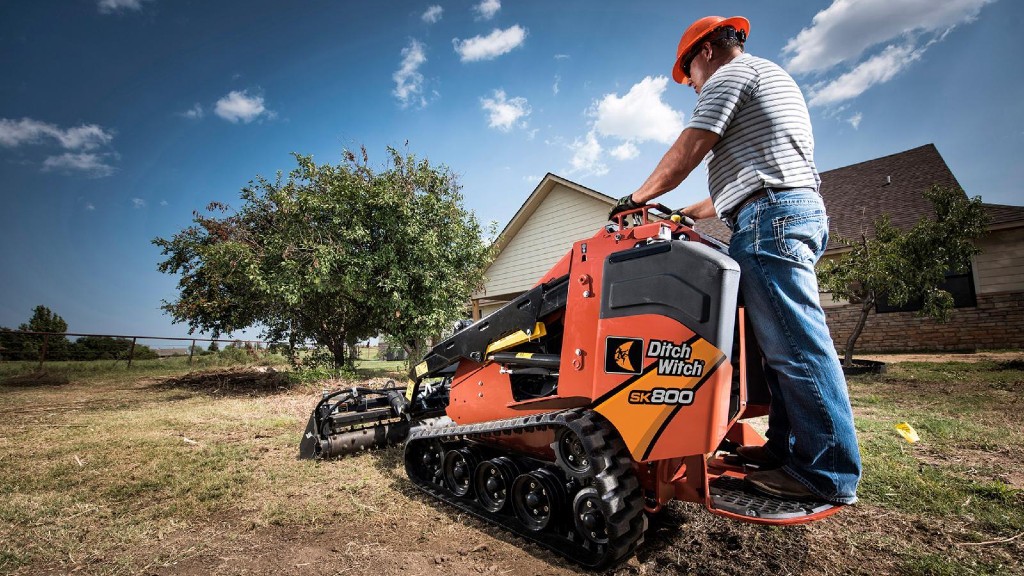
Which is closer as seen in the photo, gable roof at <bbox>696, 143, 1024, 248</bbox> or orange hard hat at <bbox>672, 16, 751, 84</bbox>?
orange hard hat at <bbox>672, 16, 751, 84</bbox>

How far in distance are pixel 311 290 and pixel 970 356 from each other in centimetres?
1612

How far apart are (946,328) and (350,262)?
16357 mm

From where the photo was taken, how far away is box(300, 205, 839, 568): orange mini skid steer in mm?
2154

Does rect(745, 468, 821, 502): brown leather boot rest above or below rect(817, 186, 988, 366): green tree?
below

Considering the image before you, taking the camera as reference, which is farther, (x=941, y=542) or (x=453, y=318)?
(x=453, y=318)

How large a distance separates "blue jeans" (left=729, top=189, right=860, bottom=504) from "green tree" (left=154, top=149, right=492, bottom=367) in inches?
382

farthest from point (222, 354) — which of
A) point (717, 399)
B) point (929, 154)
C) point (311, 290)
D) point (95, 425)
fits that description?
point (929, 154)

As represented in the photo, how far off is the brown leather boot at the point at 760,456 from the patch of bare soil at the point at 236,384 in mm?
10566

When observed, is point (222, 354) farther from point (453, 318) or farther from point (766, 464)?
point (766, 464)

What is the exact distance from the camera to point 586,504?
2535 millimetres

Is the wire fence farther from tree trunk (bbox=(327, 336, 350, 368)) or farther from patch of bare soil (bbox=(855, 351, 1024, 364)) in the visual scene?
patch of bare soil (bbox=(855, 351, 1024, 364))

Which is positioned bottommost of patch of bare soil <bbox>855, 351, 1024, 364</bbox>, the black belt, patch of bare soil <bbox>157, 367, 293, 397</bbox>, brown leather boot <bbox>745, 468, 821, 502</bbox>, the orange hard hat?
patch of bare soil <bbox>157, 367, 293, 397</bbox>

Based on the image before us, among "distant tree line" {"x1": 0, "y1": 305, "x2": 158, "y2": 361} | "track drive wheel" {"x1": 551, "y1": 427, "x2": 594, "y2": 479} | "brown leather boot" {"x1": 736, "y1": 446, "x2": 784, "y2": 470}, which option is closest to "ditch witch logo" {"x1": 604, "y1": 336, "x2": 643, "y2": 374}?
"track drive wheel" {"x1": 551, "y1": 427, "x2": 594, "y2": 479}

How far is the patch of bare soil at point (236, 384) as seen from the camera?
36.0ft
